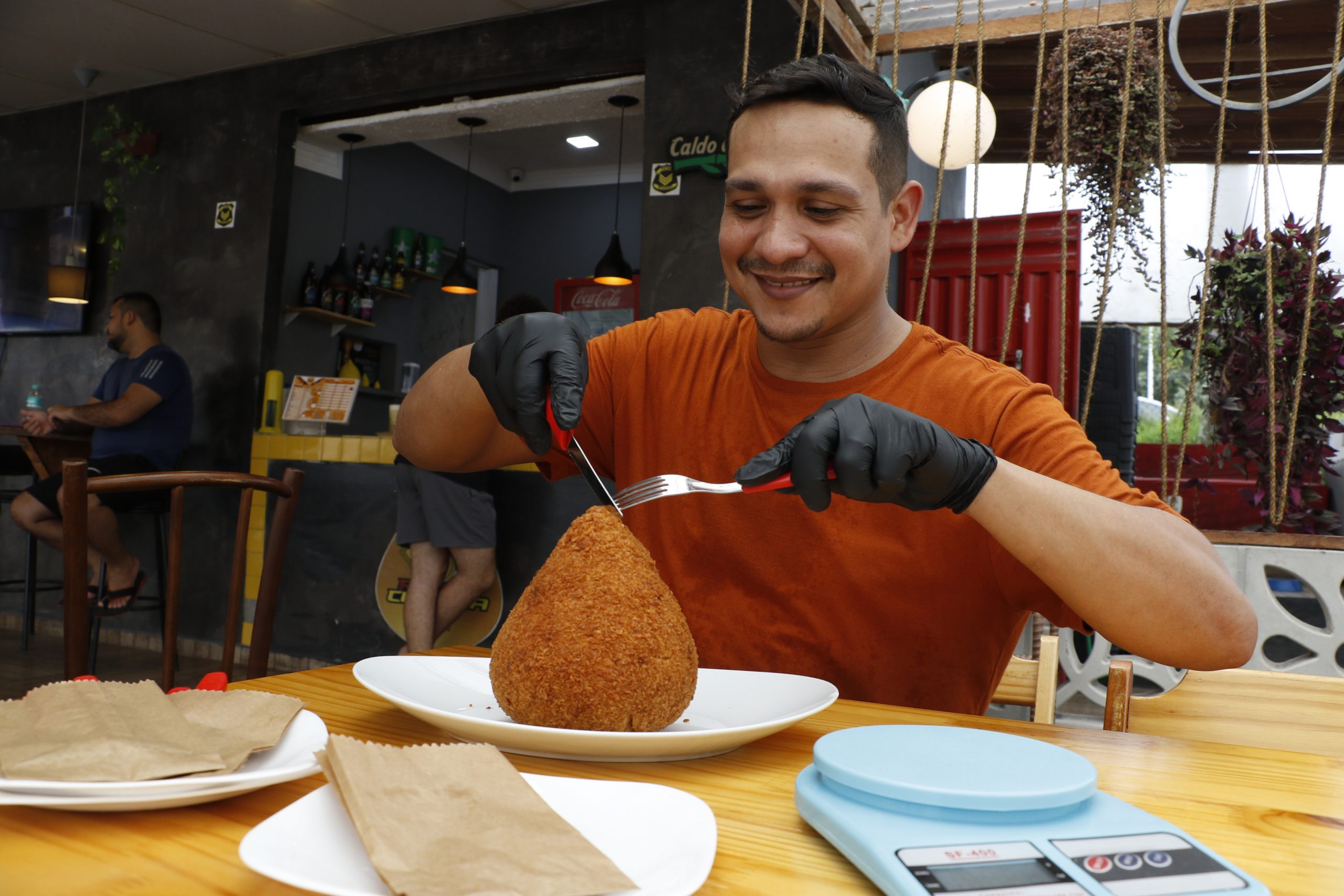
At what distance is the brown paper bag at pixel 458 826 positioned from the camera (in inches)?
17.4

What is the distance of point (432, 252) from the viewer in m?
7.44

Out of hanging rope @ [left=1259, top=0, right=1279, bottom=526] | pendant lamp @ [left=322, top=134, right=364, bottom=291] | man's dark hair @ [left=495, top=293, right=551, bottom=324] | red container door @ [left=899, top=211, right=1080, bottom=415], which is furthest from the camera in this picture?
pendant lamp @ [left=322, top=134, right=364, bottom=291]

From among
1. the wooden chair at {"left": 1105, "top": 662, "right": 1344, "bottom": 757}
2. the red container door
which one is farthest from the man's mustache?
the red container door

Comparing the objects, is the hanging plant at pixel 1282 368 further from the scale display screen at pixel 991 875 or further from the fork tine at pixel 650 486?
the scale display screen at pixel 991 875

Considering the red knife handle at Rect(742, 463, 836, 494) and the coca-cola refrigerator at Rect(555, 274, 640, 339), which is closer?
the red knife handle at Rect(742, 463, 836, 494)

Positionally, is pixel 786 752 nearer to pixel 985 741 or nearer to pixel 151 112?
pixel 985 741

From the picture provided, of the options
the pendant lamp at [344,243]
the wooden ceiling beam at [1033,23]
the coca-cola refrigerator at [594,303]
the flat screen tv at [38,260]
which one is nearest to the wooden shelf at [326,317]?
the pendant lamp at [344,243]

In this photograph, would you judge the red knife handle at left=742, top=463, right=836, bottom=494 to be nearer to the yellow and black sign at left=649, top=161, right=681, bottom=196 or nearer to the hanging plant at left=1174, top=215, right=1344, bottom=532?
the hanging plant at left=1174, top=215, right=1344, bottom=532

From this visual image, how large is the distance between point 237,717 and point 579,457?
44 cm

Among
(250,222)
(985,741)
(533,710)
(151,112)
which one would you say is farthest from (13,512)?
(985,741)

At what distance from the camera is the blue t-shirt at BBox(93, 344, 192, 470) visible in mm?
4727

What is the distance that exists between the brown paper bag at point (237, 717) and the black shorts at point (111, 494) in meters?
4.10

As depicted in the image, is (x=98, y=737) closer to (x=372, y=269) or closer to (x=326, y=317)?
(x=326, y=317)

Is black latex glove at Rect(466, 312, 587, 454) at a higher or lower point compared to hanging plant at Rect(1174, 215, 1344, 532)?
lower
